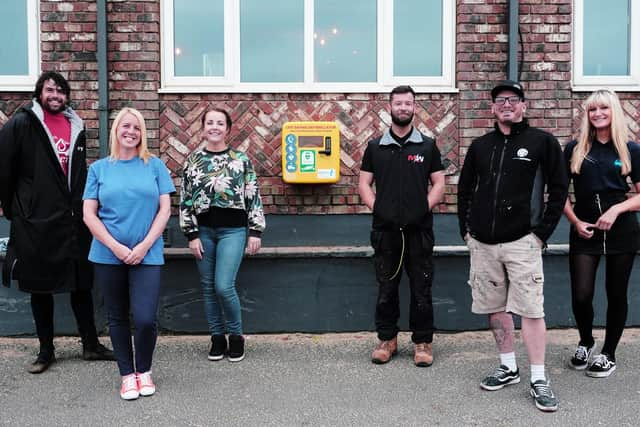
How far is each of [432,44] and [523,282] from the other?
287cm

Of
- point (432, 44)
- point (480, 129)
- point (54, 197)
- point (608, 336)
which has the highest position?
point (432, 44)

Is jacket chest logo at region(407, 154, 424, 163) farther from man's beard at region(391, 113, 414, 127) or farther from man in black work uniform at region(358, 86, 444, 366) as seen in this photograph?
man's beard at region(391, 113, 414, 127)

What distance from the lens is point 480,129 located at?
19.2ft

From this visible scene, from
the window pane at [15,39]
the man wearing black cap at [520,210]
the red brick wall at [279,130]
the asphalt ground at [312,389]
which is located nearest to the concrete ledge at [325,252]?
the red brick wall at [279,130]

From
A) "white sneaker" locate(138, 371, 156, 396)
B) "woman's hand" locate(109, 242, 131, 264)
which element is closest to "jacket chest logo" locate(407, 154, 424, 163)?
"woman's hand" locate(109, 242, 131, 264)

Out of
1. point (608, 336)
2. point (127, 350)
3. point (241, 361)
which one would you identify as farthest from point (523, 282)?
point (127, 350)

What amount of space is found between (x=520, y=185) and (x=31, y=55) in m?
4.37

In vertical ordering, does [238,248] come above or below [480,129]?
below

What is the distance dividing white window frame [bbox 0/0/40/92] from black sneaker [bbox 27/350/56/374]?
2.43 m

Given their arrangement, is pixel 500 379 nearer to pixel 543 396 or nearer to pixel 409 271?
pixel 543 396

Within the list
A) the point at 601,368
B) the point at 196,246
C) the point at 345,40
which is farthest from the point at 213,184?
the point at 601,368

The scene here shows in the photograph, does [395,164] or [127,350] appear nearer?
[127,350]

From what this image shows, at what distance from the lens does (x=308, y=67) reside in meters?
5.94

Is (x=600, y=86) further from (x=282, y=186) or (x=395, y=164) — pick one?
(x=282, y=186)
